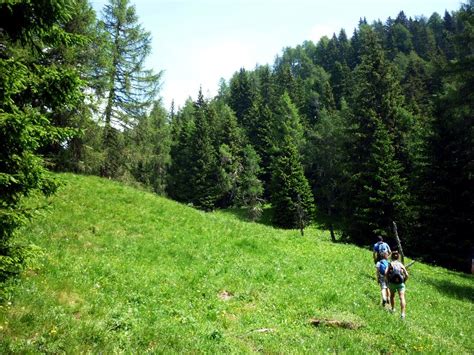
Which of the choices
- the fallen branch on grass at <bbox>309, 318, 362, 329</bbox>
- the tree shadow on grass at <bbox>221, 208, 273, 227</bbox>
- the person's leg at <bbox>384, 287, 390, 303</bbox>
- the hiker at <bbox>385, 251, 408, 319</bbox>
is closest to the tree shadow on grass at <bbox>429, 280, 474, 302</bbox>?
the person's leg at <bbox>384, 287, 390, 303</bbox>

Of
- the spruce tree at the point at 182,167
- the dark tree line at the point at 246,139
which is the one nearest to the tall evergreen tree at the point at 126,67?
the dark tree line at the point at 246,139

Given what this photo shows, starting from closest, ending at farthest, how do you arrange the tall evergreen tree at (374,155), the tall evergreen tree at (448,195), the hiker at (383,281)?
the hiker at (383,281), the tall evergreen tree at (448,195), the tall evergreen tree at (374,155)

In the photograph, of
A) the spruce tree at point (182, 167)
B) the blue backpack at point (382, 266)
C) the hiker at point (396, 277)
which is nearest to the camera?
the hiker at point (396, 277)

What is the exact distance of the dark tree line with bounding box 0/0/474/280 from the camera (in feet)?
29.2

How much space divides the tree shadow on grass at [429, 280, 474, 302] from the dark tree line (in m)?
10.8

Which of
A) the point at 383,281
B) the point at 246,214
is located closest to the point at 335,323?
the point at 383,281

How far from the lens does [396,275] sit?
1555cm

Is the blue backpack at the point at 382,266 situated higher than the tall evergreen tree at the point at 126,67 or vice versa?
the tall evergreen tree at the point at 126,67

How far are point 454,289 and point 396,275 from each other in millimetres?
10944

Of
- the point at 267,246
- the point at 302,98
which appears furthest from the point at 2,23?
the point at 302,98

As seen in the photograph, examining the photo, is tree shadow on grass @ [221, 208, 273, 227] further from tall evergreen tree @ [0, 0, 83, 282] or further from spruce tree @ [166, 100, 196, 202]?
tall evergreen tree @ [0, 0, 83, 282]

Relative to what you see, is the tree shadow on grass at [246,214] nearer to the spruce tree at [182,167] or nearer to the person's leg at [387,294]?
the spruce tree at [182,167]

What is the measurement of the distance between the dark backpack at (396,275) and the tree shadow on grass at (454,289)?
872 cm

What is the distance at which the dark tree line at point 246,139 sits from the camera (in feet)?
29.2
